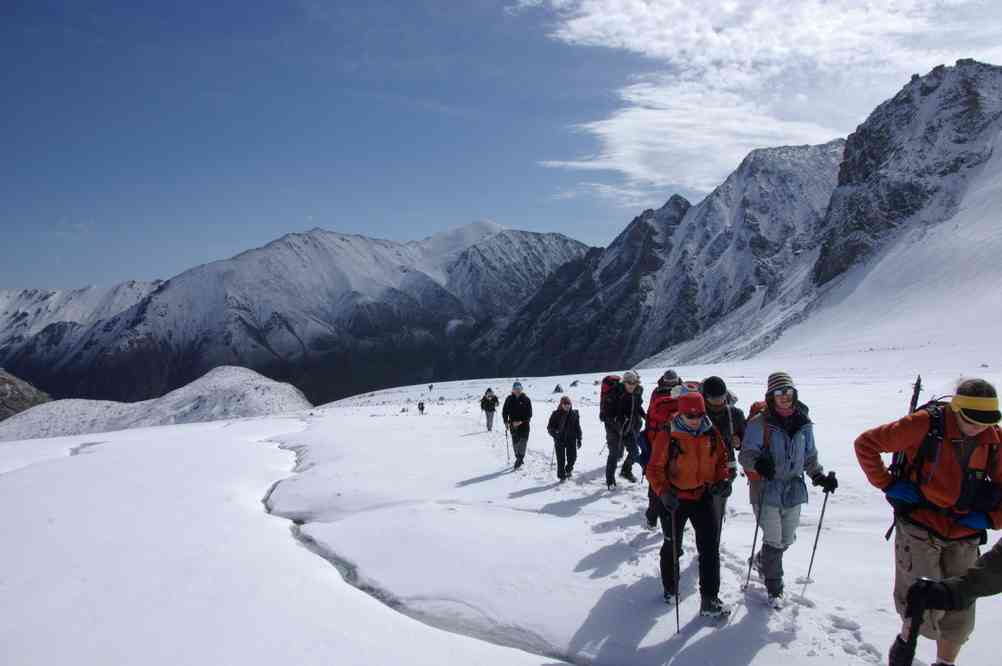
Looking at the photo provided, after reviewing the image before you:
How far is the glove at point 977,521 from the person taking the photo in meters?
4.87

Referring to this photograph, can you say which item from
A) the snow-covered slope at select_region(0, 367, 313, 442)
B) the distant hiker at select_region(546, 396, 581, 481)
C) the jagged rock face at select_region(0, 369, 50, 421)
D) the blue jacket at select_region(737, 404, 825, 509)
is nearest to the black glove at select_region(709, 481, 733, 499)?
the blue jacket at select_region(737, 404, 825, 509)

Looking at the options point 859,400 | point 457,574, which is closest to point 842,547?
point 457,574

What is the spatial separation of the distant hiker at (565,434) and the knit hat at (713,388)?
216 inches

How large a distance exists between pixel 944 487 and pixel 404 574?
603cm

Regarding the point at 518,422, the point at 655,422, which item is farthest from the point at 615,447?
the point at 655,422

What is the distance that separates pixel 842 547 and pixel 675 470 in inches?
158

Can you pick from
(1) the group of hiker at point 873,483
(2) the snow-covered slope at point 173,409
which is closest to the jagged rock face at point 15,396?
(2) the snow-covered slope at point 173,409

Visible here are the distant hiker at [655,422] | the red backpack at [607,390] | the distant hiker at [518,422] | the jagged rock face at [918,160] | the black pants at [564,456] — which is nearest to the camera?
the distant hiker at [655,422]

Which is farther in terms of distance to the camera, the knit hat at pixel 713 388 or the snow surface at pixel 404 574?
the knit hat at pixel 713 388

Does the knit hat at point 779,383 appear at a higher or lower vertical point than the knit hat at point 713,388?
higher

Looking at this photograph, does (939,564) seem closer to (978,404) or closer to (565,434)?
(978,404)

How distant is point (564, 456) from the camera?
525 inches

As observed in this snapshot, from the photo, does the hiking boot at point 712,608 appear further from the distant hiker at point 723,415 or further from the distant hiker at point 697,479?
the distant hiker at point 723,415

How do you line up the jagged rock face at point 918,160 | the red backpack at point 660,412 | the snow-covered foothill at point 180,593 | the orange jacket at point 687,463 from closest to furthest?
the snow-covered foothill at point 180,593
the orange jacket at point 687,463
the red backpack at point 660,412
the jagged rock face at point 918,160
